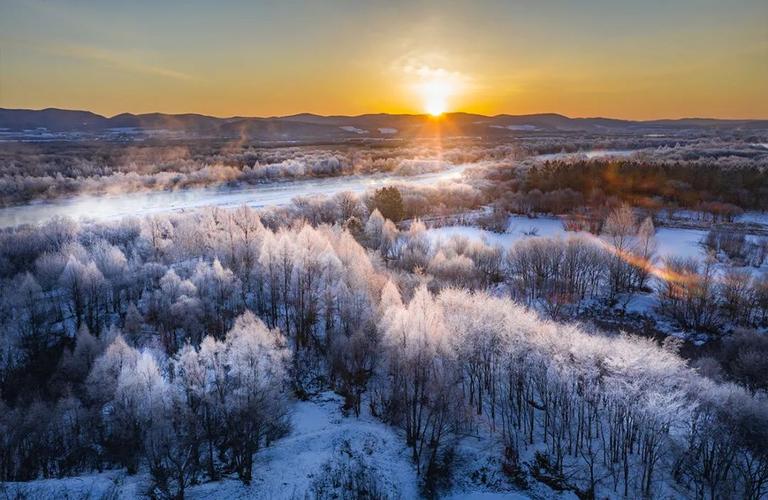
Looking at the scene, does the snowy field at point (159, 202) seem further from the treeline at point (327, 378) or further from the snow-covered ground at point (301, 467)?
the snow-covered ground at point (301, 467)

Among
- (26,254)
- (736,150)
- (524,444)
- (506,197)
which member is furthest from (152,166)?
(736,150)

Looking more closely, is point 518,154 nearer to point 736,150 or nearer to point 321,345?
point 736,150

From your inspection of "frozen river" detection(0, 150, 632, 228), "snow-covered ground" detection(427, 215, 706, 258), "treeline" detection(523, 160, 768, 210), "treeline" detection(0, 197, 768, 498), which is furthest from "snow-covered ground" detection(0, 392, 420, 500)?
"treeline" detection(523, 160, 768, 210)

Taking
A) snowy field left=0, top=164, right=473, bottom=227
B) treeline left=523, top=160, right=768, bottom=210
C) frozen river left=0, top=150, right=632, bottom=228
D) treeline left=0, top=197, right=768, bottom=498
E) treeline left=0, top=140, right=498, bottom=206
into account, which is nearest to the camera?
treeline left=0, top=197, right=768, bottom=498

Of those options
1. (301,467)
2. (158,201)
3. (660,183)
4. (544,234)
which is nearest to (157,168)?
(158,201)

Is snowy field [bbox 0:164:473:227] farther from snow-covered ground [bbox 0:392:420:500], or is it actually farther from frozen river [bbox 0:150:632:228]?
snow-covered ground [bbox 0:392:420:500]

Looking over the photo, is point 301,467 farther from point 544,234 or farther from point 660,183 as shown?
→ point 660,183
